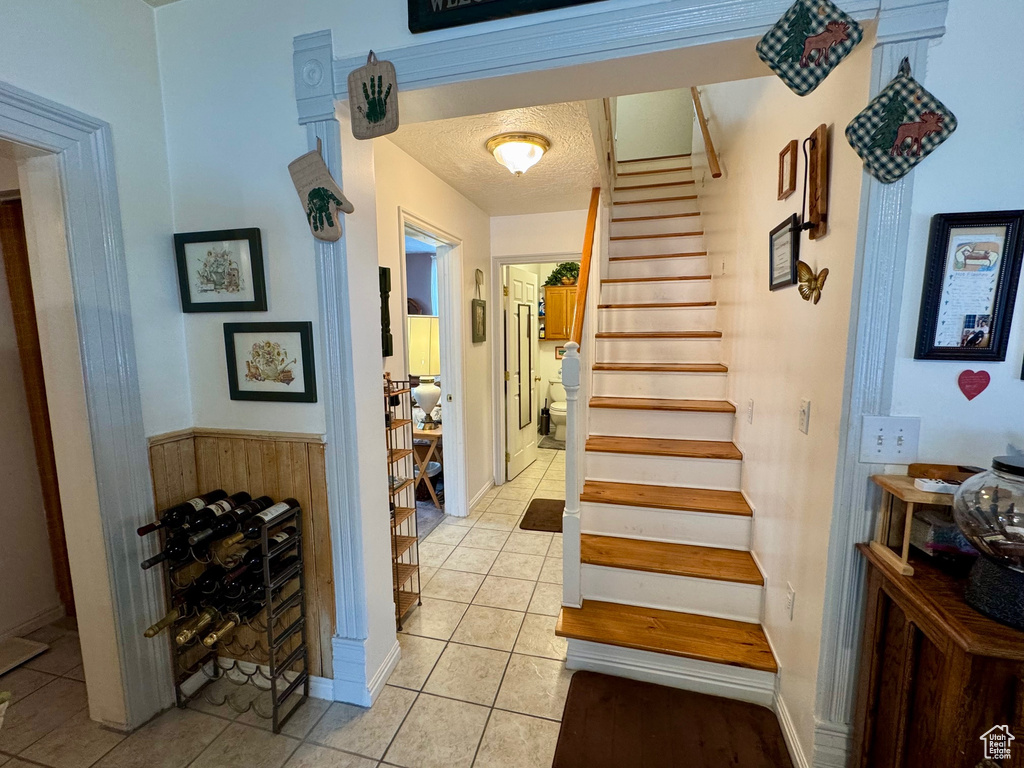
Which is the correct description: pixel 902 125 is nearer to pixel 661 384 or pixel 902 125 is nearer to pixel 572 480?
pixel 572 480

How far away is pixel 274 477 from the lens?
64.7 inches

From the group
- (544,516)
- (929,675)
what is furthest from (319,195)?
(544,516)

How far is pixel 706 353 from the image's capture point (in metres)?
2.76

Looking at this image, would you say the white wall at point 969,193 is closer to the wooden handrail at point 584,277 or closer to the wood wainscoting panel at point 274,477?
the wooden handrail at point 584,277

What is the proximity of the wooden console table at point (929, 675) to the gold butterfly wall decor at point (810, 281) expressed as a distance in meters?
0.74

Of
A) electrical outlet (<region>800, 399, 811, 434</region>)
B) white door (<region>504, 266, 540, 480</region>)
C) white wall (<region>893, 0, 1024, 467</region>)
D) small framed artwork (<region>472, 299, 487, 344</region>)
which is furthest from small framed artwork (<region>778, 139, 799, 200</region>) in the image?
white door (<region>504, 266, 540, 480</region>)

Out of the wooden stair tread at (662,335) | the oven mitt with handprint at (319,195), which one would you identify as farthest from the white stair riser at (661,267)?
the oven mitt with handprint at (319,195)

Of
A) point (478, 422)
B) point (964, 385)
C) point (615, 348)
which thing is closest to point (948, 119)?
point (964, 385)

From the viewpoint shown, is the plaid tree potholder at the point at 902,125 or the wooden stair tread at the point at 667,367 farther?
the wooden stair tread at the point at 667,367

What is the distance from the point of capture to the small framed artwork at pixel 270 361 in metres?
1.54

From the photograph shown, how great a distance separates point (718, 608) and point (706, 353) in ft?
4.91

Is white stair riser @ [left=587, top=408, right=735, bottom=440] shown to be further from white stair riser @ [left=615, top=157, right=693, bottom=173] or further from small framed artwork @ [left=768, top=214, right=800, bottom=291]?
white stair riser @ [left=615, top=157, right=693, bottom=173]

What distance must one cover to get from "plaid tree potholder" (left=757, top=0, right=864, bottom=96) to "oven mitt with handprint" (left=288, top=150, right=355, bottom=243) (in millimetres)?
1258

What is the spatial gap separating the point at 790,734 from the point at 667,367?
1755 mm
